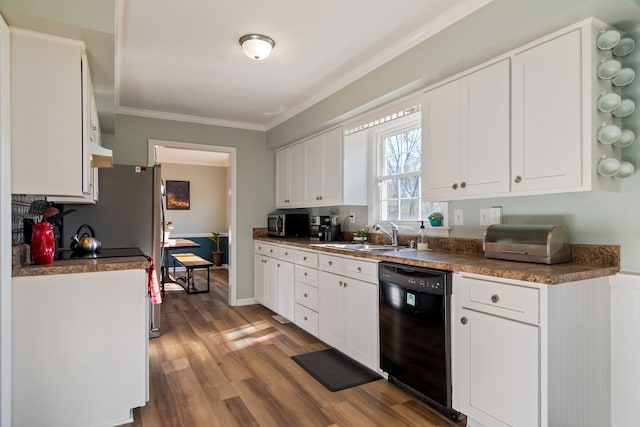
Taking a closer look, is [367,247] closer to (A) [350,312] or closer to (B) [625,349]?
(A) [350,312]

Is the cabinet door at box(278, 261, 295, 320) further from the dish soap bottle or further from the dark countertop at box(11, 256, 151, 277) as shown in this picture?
the dark countertop at box(11, 256, 151, 277)

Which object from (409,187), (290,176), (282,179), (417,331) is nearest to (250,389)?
(417,331)

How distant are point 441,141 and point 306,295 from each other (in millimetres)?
1916

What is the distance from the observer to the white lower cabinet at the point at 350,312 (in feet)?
8.84

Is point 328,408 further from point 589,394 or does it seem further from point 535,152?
point 535,152

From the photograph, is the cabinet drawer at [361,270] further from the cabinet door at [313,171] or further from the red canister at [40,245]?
the red canister at [40,245]

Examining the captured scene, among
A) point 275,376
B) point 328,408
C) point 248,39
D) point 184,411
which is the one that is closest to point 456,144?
point 248,39

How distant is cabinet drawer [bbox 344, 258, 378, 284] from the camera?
2.65 meters

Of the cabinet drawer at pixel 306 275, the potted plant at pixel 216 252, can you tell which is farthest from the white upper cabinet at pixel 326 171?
the potted plant at pixel 216 252

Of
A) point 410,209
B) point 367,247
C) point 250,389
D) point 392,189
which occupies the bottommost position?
point 250,389

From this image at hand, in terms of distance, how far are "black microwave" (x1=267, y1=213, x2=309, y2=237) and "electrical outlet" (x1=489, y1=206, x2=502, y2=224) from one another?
2564 millimetres

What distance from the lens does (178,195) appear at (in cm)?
812

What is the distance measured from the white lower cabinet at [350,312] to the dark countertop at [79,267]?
1.47 m

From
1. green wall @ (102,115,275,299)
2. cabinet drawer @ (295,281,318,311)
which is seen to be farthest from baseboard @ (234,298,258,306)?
cabinet drawer @ (295,281,318,311)
